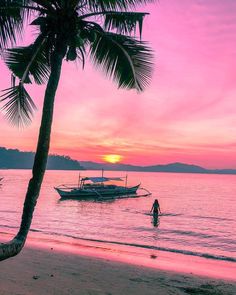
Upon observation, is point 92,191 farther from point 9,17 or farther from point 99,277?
point 9,17

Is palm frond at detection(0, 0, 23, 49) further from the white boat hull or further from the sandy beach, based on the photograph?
the white boat hull

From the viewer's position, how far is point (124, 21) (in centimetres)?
763

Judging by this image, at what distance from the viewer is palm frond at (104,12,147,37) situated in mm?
7426

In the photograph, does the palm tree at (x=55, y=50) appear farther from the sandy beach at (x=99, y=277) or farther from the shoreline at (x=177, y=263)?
the shoreline at (x=177, y=263)

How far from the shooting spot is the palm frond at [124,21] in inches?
292

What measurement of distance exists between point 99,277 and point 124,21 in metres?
9.42

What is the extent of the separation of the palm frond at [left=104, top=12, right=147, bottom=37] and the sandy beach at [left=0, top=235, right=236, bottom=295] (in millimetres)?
7542

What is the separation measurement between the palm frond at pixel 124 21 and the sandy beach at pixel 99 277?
7542 millimetres

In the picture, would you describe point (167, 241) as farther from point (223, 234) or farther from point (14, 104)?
point (14, 104)

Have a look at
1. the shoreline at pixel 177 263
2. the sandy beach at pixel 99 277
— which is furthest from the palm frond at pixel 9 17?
the shoreline at pixel 177 263

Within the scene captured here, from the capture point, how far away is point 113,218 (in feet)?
155

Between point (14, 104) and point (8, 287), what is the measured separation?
588 centimetres

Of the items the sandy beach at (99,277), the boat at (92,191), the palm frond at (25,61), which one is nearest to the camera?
the palm frond at (25,61)

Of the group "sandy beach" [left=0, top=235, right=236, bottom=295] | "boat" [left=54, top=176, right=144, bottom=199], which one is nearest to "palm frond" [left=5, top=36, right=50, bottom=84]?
"sandy beach" [left=0, top=235, right=236, bottom=295]
